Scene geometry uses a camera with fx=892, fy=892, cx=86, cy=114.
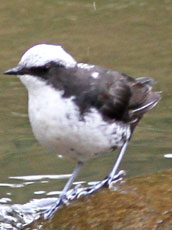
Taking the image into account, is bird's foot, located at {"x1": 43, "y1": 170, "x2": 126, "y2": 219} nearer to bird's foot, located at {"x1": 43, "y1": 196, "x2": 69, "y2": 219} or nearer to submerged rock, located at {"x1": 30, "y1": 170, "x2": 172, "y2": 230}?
bird's foot, located at {"x1": 43, "y1": 196, "x2": 69, "y2": 219}

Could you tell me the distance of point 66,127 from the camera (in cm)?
571

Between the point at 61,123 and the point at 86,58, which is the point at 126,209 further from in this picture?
the point at 86,58

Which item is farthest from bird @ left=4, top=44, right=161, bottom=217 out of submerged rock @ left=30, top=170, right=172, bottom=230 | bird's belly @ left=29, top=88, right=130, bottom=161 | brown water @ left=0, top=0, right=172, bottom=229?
brown water @ left=0, top=0, right=172, bottom=229

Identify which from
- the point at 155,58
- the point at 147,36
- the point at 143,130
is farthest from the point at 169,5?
the point at 143,130

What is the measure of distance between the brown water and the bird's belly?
1510 millimetres

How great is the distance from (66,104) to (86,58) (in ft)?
16.5

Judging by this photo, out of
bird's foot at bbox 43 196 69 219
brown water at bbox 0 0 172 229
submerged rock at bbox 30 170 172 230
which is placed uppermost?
submerged rock at bbox 30 170 172 230

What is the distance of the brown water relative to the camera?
7.91 m

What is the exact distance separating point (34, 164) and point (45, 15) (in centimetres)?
441

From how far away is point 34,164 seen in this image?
8078 millimetres

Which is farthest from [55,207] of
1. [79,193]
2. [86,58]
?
[86,58]

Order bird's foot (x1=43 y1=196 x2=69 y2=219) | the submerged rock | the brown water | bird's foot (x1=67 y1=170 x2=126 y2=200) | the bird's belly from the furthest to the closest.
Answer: the brown water → bird's foot (x1=67 y1=170 x2=126 y2=200) → bird's foot (x1=43 y1=196 x2=69 y2=219) → the bird's belly → the submerged rock

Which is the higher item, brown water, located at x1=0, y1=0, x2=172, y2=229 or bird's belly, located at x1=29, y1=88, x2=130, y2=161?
bird's belly, located at x1=29, y1=88, x2=130, y2=161

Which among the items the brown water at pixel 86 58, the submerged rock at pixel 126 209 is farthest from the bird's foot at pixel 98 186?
the brown water at pixel 86 58
